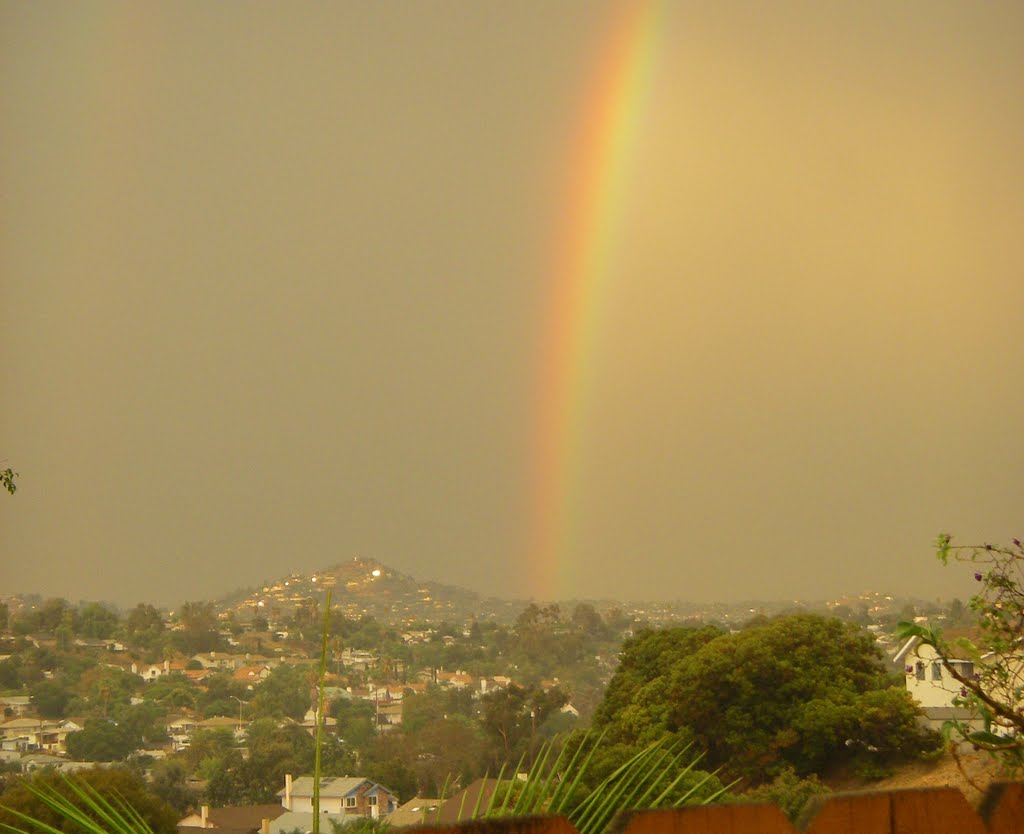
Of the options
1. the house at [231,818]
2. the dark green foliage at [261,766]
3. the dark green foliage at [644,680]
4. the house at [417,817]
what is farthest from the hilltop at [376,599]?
the house at [417,817]

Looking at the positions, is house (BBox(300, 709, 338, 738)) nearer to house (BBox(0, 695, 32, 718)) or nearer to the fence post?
house (BBox(0, 695, 32, 718))

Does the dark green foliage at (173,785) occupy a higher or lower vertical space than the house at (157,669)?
lower

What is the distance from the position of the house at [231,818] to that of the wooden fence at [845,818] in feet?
80.2

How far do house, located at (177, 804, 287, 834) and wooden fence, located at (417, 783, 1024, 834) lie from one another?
24431 millimetres

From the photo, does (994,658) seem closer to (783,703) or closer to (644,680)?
(783,703)

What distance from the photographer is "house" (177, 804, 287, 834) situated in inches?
1019

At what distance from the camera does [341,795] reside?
23.8 metres

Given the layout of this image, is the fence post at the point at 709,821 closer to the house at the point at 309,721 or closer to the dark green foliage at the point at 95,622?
the house at the point at 309,721

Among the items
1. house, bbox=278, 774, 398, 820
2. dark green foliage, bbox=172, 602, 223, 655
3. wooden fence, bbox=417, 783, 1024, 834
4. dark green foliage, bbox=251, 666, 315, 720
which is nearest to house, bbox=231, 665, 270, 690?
dark green foliage, bbox=251, 666, 315, 720

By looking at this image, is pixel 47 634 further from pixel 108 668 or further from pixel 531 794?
pixel 531 794

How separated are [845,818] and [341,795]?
23.7 m

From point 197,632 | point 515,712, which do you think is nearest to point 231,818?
point 515,712

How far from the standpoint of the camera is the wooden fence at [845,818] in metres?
1.32

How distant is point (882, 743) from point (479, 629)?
183ft
